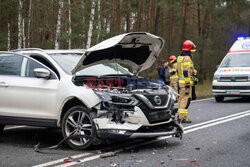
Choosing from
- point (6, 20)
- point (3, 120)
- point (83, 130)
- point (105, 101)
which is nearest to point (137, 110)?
point (105, 101)

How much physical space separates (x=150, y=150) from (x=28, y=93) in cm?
236

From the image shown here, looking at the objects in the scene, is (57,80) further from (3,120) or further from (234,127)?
(234,127)

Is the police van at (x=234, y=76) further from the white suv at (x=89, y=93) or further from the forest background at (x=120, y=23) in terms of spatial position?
the white suv at (x=89, y=93)

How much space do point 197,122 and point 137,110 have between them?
4.12 meters

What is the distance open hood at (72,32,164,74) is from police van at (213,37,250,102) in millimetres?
8424

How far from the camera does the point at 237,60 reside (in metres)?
16.8

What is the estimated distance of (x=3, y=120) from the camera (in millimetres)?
7633

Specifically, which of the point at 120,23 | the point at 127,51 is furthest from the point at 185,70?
the point at 120,23

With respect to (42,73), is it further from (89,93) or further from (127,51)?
(127,51)

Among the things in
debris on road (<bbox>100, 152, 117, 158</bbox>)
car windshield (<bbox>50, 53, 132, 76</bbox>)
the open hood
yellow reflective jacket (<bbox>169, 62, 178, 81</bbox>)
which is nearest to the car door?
car windshield (<bbox>50, 53, 132, 76</bbox>)

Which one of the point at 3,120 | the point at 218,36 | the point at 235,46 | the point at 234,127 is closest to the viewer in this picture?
the point at 3,120

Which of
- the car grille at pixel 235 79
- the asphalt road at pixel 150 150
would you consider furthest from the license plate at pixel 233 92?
the asphalt road at pixel 150 150

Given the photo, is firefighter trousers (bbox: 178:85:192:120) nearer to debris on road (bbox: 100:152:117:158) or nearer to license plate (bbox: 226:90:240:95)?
debris on road (bbox: 100:152:117:158)

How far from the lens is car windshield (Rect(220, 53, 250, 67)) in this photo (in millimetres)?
16500
